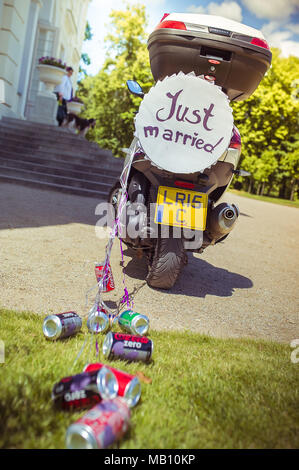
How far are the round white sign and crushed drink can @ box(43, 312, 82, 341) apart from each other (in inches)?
63.9

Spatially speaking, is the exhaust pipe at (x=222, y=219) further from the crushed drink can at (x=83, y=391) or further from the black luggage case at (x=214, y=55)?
the crushed drink can at (x=83, y=391)

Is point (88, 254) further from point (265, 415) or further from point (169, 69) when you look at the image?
point (265, 415)

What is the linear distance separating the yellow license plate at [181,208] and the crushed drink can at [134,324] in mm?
1097

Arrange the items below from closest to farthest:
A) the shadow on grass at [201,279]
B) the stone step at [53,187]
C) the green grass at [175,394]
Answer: the green grass at [175,394] → the shadow on grass at [201,279] → the stone step at [53,187]

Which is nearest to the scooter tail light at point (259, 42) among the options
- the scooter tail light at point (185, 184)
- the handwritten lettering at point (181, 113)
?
the handwritten lettering at point (181, 113)

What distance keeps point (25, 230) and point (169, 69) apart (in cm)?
275

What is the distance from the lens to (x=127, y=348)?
2545mm

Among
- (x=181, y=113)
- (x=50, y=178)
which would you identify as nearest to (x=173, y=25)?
(x=181, y=113)

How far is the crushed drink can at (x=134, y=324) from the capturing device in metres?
2.99

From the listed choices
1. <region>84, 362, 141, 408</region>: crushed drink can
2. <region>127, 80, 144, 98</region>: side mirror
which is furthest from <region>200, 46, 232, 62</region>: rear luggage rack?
<region>84, 362, 141, 408</region>: crushed drink can

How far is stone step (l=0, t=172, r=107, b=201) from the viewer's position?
1032 centimetres

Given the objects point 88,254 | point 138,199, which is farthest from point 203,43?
point 88,254

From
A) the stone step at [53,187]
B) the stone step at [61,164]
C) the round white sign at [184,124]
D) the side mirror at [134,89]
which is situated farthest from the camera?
the stone step at [61,164]

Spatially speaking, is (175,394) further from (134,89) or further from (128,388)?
(134,89)
